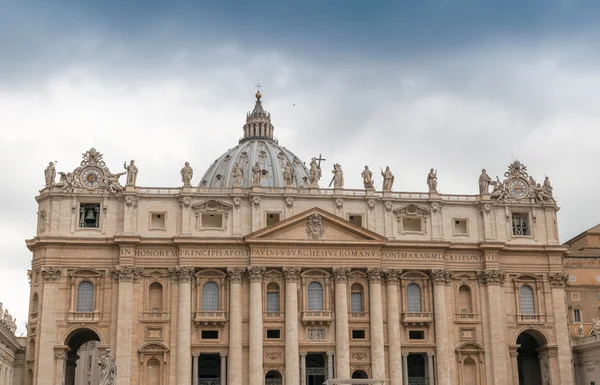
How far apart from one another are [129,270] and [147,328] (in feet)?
15.6

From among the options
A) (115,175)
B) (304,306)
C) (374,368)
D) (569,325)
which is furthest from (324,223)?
(569,325)

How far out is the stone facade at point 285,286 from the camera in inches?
2719

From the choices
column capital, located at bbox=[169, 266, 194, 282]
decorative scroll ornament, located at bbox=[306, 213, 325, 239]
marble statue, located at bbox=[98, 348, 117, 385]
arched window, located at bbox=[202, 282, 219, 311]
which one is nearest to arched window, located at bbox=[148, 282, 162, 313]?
column capital, located at bbox=[169, 266, 194, 282]

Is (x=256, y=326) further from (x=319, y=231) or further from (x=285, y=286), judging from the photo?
(x=319, y=231)

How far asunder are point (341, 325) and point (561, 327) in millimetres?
18754

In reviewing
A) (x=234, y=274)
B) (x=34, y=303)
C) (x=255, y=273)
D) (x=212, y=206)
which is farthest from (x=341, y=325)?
(x=34, y=303)

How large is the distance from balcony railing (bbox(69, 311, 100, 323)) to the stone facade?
6.2 inches

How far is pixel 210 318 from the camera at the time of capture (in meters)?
69.5

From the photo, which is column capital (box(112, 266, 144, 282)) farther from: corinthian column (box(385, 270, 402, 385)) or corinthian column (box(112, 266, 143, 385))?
corinthian column (box(385, 270, 402, 385))

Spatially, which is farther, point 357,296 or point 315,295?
point 357,296

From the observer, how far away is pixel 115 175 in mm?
72375

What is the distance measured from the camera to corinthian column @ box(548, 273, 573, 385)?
72625 mm

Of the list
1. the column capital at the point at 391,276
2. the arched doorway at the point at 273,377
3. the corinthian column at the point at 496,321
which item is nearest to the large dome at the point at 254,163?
the column capital at the point at 391,276

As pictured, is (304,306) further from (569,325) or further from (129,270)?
(569,325)
